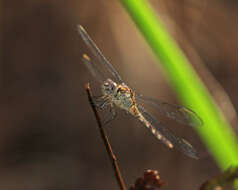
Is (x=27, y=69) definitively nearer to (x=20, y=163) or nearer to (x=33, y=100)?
(x=33, y=100)

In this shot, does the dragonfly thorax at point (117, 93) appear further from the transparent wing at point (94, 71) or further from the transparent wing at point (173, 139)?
the transparent wing at point (173, 139)

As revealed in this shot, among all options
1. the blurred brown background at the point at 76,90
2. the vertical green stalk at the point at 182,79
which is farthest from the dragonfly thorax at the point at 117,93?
the blurred brown background at the point at 76,90

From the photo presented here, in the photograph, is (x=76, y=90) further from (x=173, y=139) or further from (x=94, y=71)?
(x=173, y=139)

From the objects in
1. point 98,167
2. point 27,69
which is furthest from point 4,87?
point 98,167

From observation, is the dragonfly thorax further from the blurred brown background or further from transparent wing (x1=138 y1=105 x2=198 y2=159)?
the blurred brown background

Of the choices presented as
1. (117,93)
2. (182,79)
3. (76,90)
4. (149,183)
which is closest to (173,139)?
(117,93)
